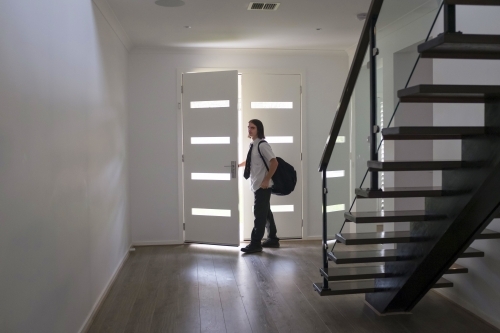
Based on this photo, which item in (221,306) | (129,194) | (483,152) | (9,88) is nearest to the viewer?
(9,88)

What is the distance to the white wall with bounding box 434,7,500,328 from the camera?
3383 mm

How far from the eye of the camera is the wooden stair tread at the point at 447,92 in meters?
2.19

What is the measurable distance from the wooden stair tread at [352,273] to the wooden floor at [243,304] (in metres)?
0.30

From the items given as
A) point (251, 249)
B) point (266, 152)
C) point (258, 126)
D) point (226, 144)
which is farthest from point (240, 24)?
point (251, 249)

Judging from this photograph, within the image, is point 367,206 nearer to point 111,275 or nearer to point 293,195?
point 111,275

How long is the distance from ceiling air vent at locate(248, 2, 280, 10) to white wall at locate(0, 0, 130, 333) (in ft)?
4.54

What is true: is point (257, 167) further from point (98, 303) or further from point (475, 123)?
point (475, 123)

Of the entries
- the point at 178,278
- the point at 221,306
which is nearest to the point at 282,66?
the point at 178,278

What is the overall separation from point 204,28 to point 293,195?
254 centimetres

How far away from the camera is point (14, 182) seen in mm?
2062

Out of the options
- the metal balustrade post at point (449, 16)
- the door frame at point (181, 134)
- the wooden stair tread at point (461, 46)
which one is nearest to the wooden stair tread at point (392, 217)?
the wooden stair tread at point (461, 46)

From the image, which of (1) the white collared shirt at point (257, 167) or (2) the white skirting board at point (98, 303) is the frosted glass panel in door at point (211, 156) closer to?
(1) the white collared shirt at point (257, 167)

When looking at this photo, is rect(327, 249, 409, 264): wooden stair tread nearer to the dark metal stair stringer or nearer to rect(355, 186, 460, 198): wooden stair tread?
the dark metal stair stringer

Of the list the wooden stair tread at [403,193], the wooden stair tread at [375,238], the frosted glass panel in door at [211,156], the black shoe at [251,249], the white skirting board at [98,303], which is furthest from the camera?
the frosted glass panel in door at [211,156]
